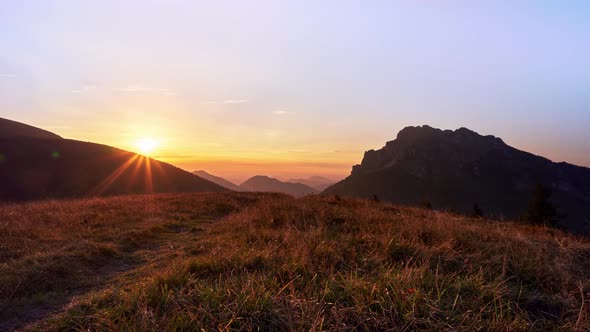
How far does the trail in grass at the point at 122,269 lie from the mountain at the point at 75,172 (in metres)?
50.7

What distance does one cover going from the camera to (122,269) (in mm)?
6926

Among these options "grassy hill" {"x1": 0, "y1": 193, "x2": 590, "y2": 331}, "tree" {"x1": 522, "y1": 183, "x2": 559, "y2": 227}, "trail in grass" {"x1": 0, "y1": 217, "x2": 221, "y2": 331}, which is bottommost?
"tree" {"x1": 522, "y1": 183, "x2": 559, "y2": 227}

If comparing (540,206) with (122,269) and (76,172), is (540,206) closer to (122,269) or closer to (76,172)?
(122,269)

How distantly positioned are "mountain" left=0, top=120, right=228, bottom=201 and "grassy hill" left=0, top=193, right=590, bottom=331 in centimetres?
5379

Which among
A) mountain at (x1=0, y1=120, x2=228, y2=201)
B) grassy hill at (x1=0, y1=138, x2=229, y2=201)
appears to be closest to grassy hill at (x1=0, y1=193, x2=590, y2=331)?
mountain at (x1=0, y1=120, x2=228, y2=201)

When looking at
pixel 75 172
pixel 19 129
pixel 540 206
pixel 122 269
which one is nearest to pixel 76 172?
pixel 75 172

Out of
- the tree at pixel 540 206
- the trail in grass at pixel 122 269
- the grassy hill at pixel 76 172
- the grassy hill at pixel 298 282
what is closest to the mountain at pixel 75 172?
the grassy hill at pixel 76 172

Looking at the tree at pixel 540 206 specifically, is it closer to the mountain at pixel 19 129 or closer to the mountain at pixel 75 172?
the mountain at pixel 75 172

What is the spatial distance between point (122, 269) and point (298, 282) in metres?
4.30

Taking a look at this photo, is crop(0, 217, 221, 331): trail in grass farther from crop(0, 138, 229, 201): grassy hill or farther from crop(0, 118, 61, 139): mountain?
crop(0, 118, 61, 139): mountain

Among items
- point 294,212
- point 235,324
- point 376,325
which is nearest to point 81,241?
point 294,212

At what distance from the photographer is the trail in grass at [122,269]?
4.60 meters

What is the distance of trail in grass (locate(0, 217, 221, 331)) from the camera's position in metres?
4.60

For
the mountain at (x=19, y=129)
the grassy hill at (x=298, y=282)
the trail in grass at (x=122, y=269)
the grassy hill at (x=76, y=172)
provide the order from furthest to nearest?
1. the mountain at (x=19, y=129)
2. the grassy hill at (x=76, y=172)
3. the trail in grass at (x=122, y=269)
4. the grassy hill at (x=298, y=282)
